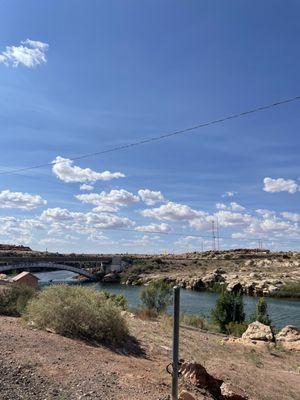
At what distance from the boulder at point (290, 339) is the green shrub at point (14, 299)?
10887 mm

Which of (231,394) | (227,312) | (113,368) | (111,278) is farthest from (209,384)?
(111,278)

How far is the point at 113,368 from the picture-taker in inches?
398

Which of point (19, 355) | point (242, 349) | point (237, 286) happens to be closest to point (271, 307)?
point (237, 286)

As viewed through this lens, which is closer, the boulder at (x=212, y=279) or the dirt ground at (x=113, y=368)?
the dirt ground at (x=113, y=368)

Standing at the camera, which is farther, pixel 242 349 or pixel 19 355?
pixel 242 349

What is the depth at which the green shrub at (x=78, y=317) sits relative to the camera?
13.1 metres

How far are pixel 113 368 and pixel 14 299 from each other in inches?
336

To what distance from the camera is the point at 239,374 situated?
12570 millimetres

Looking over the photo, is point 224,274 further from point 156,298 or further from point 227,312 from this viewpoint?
point 227,312

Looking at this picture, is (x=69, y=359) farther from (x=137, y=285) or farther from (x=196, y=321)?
(x=137, y=285)

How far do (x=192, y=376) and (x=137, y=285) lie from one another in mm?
108934

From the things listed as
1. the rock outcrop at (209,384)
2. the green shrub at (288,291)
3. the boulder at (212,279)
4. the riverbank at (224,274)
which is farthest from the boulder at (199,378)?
the boulder at (212,279)

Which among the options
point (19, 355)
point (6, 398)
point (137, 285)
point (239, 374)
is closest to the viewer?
point (6, 398)

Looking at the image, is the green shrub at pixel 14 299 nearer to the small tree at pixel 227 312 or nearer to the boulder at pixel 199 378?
the boulder at pixel 199 378
